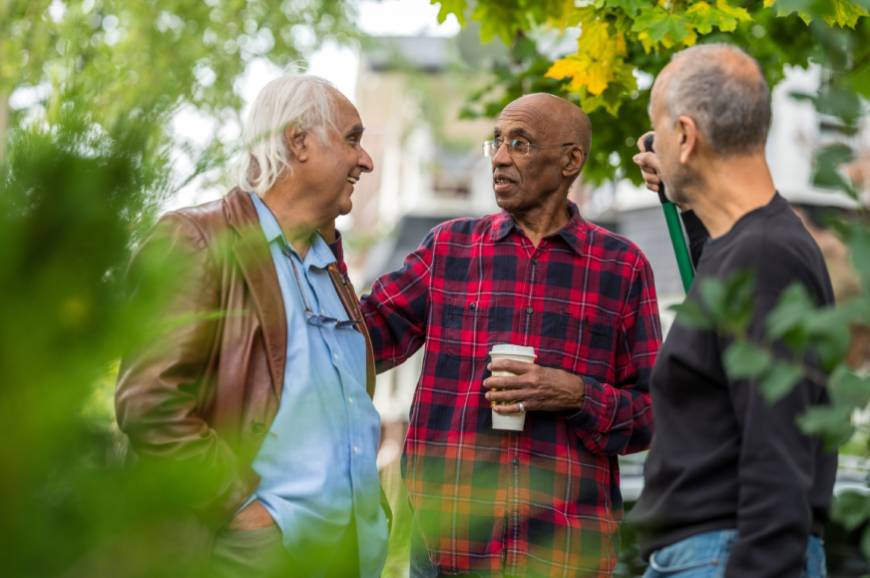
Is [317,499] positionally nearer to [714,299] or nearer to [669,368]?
[669,368]

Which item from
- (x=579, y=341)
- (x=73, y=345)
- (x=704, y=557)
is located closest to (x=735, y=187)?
(x=704, y=557)

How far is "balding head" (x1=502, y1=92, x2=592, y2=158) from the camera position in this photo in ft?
11.8

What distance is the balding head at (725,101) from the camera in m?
2.18

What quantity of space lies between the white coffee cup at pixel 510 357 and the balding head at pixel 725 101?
1134 mm

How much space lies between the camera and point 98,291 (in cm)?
85

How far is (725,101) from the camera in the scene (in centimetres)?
218

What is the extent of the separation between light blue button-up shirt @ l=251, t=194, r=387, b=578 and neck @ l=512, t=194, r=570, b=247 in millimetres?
790

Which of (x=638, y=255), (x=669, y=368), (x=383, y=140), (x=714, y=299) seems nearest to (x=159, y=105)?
(x=714, y=299)

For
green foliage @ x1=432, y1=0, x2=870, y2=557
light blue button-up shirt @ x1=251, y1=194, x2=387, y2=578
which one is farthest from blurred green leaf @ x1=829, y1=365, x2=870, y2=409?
light blue button-up shirt @ x1=251, y1=194, x2=387, y2=578

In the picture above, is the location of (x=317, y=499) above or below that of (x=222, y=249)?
below

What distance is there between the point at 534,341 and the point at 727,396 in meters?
1.42

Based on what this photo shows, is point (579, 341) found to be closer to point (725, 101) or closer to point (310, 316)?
point (310, 316)

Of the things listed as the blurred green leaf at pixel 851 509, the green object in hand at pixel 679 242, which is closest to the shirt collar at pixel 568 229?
the green object in hand at pixel 679 242

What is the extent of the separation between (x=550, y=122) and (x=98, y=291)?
9.38 feet
